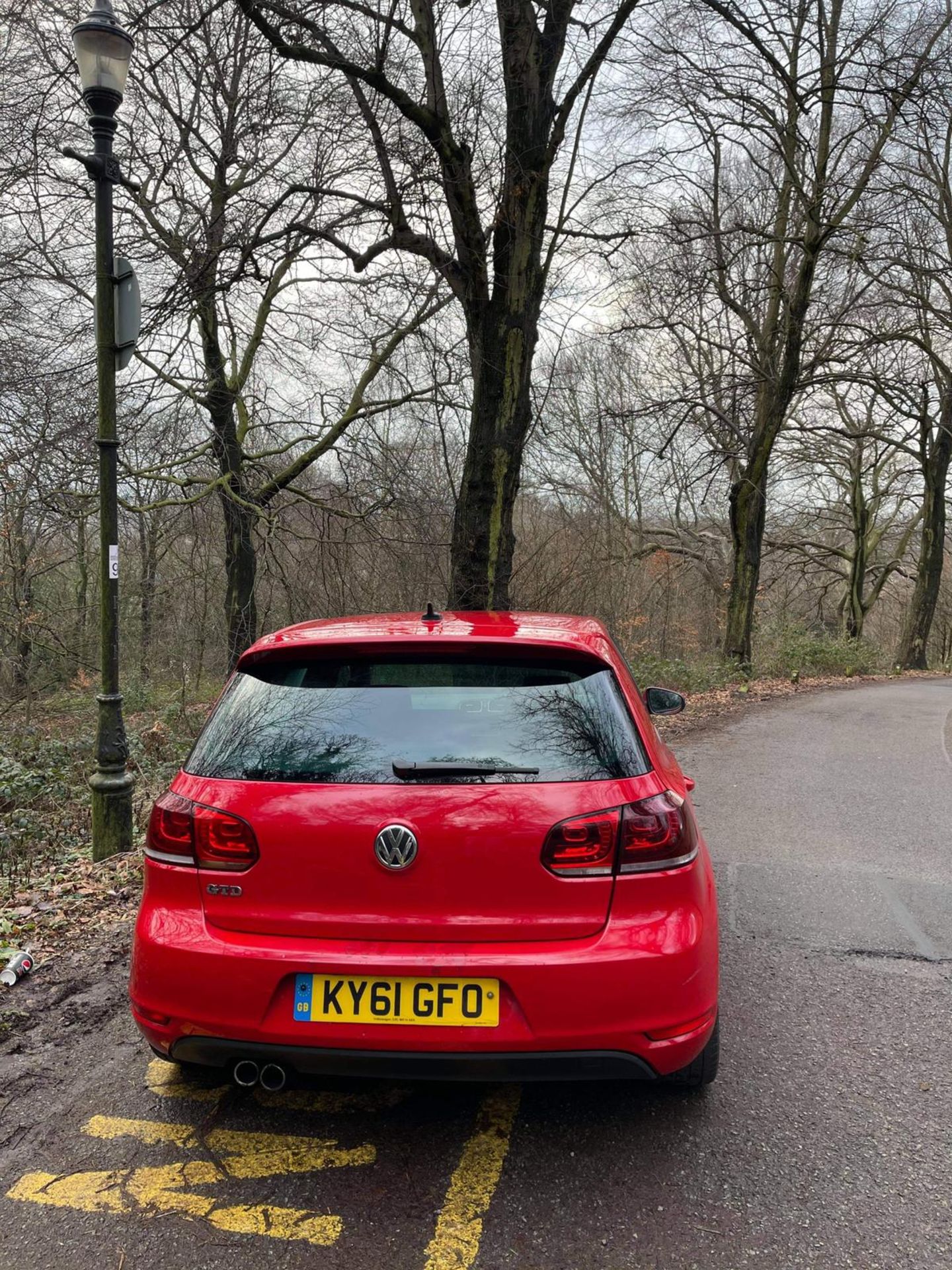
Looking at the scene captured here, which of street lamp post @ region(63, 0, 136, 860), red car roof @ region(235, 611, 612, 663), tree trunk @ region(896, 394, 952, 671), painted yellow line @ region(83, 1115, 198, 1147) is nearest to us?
painted yellow line @ region(83, 1115, 198, 1147)

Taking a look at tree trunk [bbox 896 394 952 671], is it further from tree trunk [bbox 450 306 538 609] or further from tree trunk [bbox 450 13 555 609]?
tree trunk [bbox 450 306 538 609]

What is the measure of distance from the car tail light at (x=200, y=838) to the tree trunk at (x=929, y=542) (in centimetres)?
2601

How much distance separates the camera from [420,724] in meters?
2.63

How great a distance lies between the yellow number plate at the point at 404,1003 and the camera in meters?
2.33

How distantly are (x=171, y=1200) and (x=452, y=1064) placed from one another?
34.0 inches

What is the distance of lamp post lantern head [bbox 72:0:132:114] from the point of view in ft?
16.4

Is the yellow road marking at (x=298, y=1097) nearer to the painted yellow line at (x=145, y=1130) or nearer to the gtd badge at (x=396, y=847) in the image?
the painted yellow line at (x=145, y=1130)

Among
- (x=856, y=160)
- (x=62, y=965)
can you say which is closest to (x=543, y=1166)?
(x=62, y=965)

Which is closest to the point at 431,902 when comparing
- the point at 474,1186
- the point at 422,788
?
the point at 422,788

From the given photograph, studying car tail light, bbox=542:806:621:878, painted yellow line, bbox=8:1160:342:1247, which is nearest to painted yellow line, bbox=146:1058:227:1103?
painted yellow line, bbox=8:1160:342:1247

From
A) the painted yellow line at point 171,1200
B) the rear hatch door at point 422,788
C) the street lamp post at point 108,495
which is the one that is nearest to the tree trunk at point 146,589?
the street lamp post at point 108,495

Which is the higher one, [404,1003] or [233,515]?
[233,515]

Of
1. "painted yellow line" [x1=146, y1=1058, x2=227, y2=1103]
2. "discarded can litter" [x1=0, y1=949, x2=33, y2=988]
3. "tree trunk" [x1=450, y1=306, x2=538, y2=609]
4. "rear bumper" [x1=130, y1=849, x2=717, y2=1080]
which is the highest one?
"tree trunk" [x1=450, y1=306, x2=538, y2=609]

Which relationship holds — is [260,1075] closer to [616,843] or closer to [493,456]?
[616,843]
